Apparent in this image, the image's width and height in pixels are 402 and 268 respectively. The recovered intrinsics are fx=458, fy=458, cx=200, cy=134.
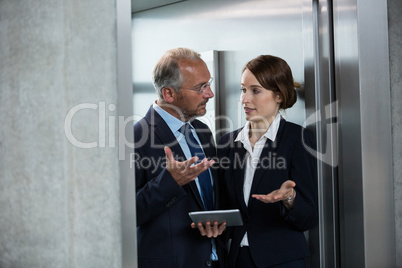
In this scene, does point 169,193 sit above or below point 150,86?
below

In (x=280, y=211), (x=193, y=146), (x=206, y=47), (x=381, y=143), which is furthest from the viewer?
(x=206, y=47)

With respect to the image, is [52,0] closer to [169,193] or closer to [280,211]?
[169,193]

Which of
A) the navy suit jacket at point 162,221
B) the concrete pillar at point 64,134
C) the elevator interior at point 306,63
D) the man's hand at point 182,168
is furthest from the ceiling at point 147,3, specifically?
the concrete pillar at point 64,134

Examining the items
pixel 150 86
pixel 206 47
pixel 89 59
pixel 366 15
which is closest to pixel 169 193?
pixel 89 59

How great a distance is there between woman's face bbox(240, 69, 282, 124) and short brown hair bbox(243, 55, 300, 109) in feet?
0.09

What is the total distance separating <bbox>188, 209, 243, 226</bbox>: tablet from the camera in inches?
79.7

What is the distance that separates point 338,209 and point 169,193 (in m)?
0.85

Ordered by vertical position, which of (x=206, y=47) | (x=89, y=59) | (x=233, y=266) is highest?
(x=206, y=47)

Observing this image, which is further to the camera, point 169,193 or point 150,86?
point 150,86

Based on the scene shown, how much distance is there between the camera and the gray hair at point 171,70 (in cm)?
251

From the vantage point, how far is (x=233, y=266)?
2.29 m

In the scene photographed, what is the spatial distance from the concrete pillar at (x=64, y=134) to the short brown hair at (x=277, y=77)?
1.24 meters

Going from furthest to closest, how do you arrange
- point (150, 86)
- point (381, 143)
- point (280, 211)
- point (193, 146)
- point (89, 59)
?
point (150, 86), point (193, 146), point (280, 211), point (381, 143), point (89, 59)

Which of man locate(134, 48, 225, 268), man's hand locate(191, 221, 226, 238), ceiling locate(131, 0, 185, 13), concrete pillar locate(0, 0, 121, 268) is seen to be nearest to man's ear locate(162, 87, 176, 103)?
man locate(134, 48, 225, 268)
